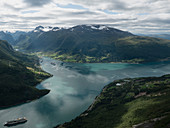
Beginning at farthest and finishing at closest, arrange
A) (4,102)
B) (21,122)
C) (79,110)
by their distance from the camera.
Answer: (4,102) < (79,110) < (21,122)

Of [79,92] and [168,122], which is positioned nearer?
[168,122]

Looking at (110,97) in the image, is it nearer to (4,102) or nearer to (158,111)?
(158,111)

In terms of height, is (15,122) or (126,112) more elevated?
(126,112)

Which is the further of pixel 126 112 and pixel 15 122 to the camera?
pixel 126 112

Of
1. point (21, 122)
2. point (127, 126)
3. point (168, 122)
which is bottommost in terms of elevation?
point (21, 122)

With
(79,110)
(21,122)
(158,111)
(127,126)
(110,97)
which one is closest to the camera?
(127,126)

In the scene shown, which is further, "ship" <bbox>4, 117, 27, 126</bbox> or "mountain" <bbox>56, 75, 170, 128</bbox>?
"ship" <bbox>4, 117, 27, 126</bbox>

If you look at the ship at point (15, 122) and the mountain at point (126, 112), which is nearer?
the mountain at point (126, 112)

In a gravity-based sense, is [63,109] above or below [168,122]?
below

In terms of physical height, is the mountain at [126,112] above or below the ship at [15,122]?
above

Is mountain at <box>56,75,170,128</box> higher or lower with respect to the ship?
higher

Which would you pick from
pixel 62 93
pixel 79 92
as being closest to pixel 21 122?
pixel 62 93
